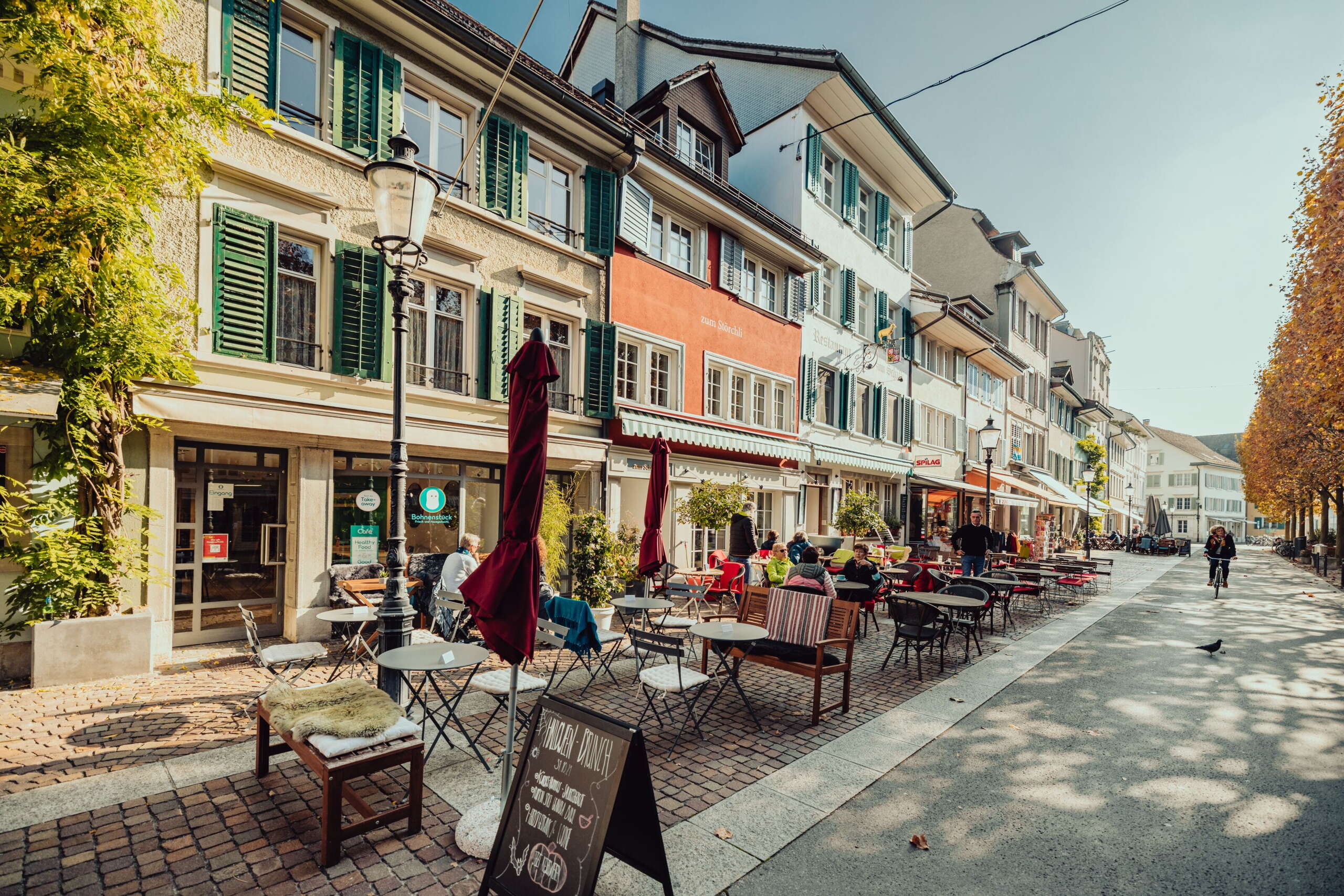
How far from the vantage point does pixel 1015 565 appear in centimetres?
1506

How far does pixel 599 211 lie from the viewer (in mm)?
11789

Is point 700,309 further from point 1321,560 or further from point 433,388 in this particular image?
point 1321,560

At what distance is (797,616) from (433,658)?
11.7ft

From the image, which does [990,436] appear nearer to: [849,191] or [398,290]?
[849,191]

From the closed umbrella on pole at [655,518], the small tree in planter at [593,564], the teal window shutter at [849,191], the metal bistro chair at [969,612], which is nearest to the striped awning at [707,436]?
the closed umbrella on pole at [655,518]

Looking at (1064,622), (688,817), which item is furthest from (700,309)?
(688,817)

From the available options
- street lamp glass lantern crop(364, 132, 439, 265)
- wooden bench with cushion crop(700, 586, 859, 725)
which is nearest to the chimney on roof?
street lamp glass lantern crop(364, 132, 439, 265)

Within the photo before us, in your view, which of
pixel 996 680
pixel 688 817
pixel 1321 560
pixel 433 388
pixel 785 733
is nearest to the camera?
pixel 688 817

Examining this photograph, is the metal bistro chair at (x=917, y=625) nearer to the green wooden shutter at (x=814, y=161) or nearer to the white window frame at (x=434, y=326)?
the white window frame at (x=434, y=326)

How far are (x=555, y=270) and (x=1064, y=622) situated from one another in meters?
11.2

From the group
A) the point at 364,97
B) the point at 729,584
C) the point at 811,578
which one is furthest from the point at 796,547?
the point at 364,97

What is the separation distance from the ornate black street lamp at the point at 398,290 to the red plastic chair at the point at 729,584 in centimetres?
685

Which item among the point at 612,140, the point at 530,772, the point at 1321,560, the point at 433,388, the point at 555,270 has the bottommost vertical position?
the point at 1321,560

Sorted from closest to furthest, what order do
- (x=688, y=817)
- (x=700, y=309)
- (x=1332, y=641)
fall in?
(x=688, y=817) < (x=1332, y=641) < (x=700, y=309)
